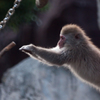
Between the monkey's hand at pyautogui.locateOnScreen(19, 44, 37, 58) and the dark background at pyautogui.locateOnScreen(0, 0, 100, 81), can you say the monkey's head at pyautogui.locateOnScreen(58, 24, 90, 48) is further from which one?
the dark background at pyautogui.locateOnScreen(0, 0, 100, 81)

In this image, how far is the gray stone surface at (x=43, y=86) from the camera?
14.8 feet

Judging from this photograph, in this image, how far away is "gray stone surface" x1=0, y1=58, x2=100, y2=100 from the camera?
4523mm

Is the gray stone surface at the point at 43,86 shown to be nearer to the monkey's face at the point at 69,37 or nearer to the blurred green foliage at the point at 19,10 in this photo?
the blurred green foliage at the point at 19,10

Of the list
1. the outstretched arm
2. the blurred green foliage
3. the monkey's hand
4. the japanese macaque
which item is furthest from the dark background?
the monkey's hand

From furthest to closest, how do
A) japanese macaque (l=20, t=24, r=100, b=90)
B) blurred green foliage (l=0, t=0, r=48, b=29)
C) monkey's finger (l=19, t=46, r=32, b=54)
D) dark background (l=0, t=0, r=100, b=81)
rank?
dark background (l=0, t=0, r=100, b=81) < blurred green foliage (l=0, t=0, r=48, b=29) < japanese macaque (l=20, t=24, r=100, b=90) < monkey's finger (l=19, t=46, r=32, b=54)

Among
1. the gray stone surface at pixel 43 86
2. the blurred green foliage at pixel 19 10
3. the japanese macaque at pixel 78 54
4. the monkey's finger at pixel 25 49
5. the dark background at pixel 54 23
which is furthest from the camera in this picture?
the dark background at pixel 54 23

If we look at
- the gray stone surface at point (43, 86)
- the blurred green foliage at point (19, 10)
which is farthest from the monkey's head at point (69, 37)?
the gray stone surface at point (43, 86)

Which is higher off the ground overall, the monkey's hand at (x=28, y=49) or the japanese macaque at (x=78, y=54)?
the monkey's hand at (x=28, y=49)

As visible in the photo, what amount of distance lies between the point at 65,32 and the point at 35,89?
6.82ft

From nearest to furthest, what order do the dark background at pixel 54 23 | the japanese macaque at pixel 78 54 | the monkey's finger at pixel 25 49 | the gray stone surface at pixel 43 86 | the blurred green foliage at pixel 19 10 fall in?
1. the monkey's finger at pixel 25 49
2. the japanese macaque at pixel 78 54
3. the blurred green foliage at pixel 19 10
4. the gray stone surface at pixel 43 86
5. the dark background at pixel 54 23

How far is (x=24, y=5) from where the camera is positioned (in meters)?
4.33

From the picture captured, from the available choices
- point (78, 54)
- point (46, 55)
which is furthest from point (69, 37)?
point (46, 55)

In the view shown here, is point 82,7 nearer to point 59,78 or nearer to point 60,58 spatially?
point 59,78

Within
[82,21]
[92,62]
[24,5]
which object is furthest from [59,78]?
[82,21]
